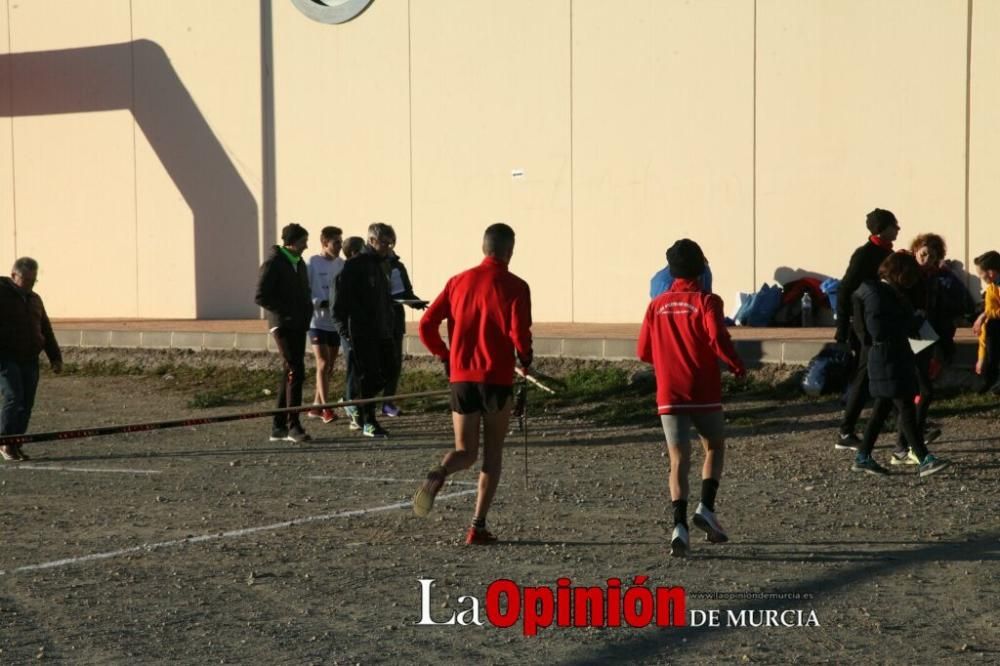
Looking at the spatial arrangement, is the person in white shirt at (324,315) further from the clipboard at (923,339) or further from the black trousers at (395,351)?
the clipboard at (923,339)

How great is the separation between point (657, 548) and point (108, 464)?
17.4ft

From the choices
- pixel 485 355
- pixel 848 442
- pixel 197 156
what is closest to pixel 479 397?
pixel 485 355

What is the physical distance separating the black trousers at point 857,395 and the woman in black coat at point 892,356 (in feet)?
1.93

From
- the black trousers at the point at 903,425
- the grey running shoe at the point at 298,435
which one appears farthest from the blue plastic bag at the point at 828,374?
the grey running shoe at the point at 298,435

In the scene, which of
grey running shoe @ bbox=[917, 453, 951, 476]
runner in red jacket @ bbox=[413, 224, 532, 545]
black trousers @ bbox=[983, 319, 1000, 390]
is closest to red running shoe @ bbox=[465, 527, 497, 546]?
runner in red jacket @ bbox=[413, 224, 532, 545]

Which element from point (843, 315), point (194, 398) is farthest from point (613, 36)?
point (843, 315)

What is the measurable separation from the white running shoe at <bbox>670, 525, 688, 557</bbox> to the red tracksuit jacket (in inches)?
45.6

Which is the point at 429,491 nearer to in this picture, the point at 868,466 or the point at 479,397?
the point at 479,397

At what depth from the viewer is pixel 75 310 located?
75.0 ft

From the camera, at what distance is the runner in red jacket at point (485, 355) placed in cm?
845

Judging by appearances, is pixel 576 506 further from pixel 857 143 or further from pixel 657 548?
pixel 857 143

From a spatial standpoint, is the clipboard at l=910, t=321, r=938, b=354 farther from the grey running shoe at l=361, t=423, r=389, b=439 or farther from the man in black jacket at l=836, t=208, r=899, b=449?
the grey running shoe at l=361, t=423, r=389, b=439

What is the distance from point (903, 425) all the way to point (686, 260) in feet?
9.75

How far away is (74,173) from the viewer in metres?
22.5
